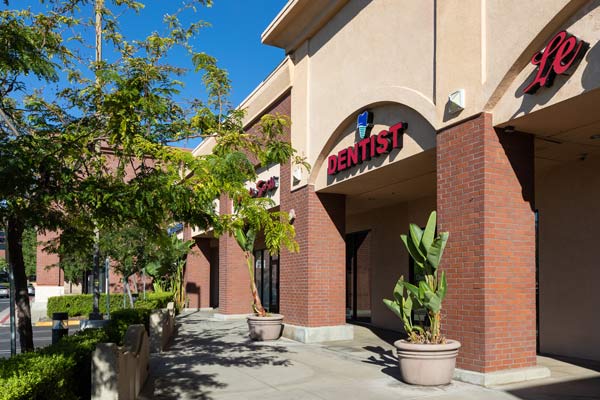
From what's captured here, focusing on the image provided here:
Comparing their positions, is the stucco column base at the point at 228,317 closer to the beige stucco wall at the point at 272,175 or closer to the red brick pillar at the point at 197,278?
the beige stucco wall at the point at 272,175

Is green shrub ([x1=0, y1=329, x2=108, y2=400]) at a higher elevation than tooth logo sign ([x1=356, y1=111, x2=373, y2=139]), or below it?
below

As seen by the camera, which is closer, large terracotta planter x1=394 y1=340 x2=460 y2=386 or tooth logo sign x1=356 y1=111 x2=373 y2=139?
large terracotta planter x1=394 y1=340 x2=460 y2=386

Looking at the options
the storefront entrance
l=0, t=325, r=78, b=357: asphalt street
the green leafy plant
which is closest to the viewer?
the green leafy plant

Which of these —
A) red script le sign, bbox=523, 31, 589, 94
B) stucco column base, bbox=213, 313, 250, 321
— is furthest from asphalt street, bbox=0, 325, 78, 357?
red script le sign, bbox=523, 31, 589, 94

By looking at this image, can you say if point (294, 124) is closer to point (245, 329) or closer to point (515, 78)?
point (245, 329)

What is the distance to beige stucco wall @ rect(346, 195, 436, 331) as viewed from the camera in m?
16.7

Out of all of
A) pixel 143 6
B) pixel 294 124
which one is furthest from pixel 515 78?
pixel 294 124

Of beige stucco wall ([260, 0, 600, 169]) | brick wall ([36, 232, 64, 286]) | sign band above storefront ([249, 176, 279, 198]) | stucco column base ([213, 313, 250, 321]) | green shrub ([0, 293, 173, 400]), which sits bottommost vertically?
stucco column base ([213, 313, 250, 321])

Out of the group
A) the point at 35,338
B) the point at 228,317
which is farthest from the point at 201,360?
the point at 35,338

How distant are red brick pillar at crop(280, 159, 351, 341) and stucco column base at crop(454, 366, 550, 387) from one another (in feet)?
19.8

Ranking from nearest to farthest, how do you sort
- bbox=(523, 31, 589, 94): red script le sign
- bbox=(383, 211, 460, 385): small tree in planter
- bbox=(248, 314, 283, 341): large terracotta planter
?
bbox=(523, 31, 589, 94): red script le sign, bbox=(383, 211, 460, 385): small tree in planter, bbox=(248, 314, 283, 341): large terracotta planter

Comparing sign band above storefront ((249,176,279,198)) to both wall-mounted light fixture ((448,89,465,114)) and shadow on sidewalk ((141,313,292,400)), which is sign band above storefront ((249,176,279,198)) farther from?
wall-mounted light fixture ((448,89,465,114))

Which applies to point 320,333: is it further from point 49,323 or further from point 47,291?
point 47,291

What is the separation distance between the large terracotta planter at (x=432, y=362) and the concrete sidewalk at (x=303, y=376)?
146 millimetres
